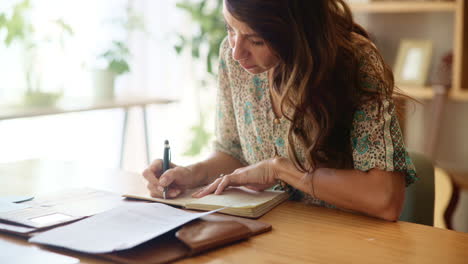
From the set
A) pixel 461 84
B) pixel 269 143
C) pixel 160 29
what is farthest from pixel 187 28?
pixel 269 143

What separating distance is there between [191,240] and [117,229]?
6.1 inches

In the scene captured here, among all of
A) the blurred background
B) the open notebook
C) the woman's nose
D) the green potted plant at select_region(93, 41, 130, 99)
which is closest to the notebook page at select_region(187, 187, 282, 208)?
the open notebook

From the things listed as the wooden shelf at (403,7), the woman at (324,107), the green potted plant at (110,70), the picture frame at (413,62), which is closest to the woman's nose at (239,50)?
the woman at (324,107)

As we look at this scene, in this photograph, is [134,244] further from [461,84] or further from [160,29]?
[160,29]

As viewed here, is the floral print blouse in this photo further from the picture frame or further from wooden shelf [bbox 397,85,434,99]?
the picture frame

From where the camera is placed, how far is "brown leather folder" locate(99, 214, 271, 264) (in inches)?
39.1

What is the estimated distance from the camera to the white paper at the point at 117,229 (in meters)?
1.02

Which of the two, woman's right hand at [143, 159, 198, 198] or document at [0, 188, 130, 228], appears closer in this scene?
document at [0, 188, 130, 228]

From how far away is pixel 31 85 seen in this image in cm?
266

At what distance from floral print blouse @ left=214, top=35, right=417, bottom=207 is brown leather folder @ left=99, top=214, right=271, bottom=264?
1.09ft

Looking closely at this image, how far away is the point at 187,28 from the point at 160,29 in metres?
0.20

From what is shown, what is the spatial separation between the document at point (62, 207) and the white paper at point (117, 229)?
85 millimetres

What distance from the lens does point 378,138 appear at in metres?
1.30

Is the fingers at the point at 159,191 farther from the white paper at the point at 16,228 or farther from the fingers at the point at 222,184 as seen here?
the white paper at the point at 16,228
